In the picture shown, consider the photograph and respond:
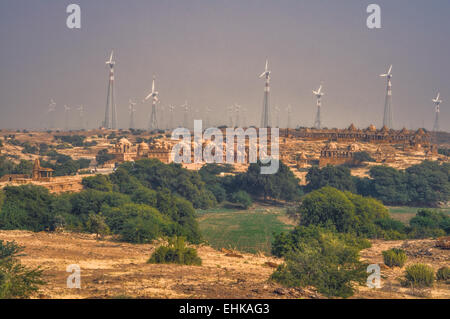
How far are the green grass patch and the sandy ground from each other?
10.3 metres

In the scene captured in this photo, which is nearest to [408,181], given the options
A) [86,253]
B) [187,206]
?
[187,206]

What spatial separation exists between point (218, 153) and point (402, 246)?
65155mm

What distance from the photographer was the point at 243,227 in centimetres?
5231

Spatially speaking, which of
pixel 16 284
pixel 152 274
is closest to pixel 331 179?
pixel 152 274

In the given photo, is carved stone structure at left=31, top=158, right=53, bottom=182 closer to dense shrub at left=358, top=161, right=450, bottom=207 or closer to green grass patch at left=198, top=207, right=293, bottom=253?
green grass patch at left=198, top=207, right=293, bottom=253

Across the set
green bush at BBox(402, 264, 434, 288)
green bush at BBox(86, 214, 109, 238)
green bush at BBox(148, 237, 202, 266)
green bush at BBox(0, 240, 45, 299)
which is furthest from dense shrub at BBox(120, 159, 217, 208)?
green bush at BBox(0, 240, 45, 299)

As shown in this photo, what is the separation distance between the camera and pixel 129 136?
461ft

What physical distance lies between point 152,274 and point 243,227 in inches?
1280

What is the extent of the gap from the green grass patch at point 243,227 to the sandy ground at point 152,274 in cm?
1030

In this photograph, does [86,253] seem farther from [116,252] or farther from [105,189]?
[105,189]

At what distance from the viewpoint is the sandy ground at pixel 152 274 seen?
16844 millimetres

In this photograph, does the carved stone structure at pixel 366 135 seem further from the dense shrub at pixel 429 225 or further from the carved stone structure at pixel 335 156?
the dense shrub at pixel 429 225

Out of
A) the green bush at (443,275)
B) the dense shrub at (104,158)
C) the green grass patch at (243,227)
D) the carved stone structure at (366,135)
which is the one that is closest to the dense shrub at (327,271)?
the green bush at (443,275)

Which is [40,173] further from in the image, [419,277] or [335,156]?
[335,156]
